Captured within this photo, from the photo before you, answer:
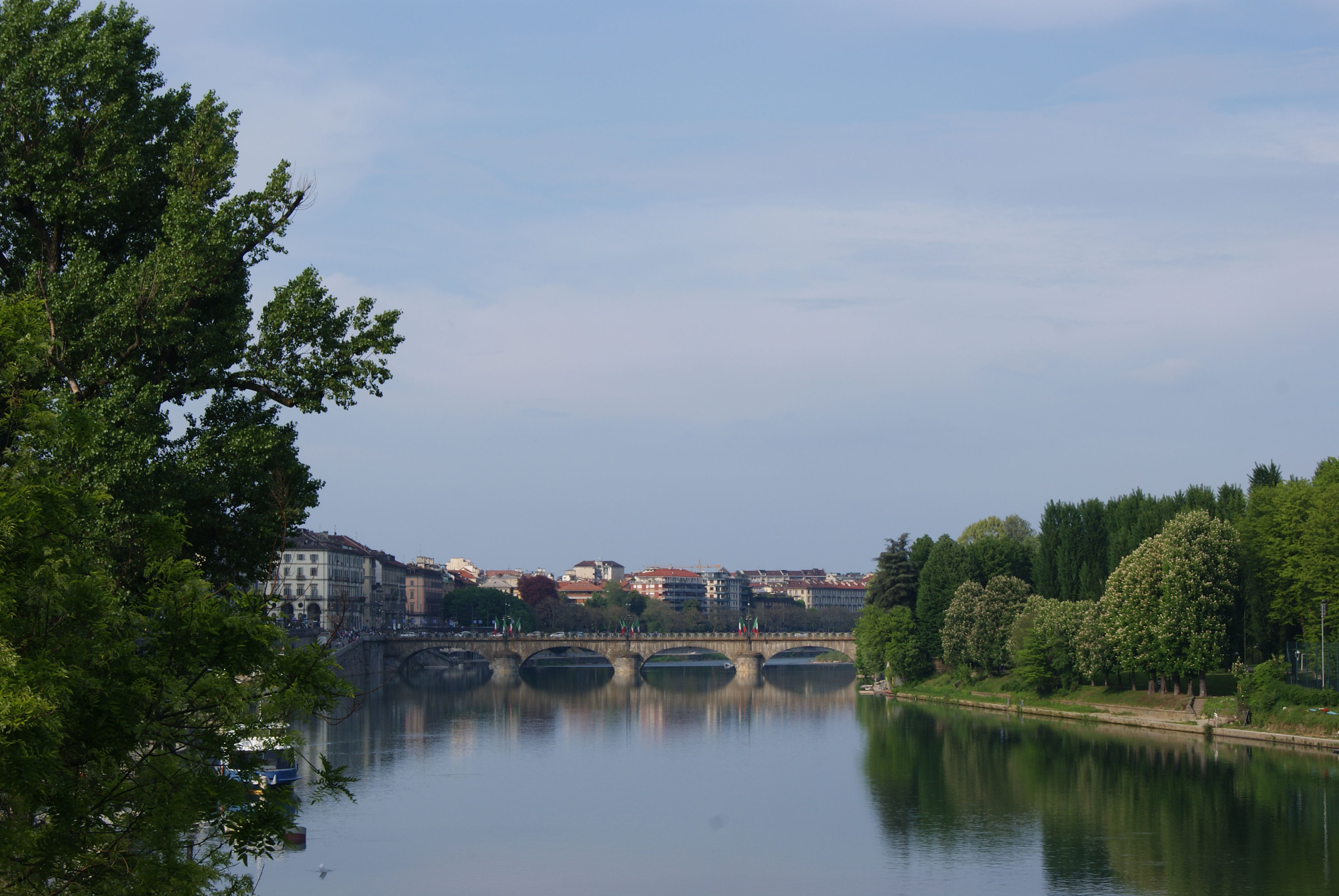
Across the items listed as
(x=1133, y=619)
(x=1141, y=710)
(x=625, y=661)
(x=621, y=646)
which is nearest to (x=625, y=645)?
(x=621, y=646)

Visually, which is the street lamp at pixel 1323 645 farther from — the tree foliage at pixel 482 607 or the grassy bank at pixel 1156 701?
the tree foliage at pixel 482 607

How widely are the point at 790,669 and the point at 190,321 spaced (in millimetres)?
140920

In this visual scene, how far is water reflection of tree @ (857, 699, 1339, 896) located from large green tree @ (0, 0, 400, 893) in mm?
24680

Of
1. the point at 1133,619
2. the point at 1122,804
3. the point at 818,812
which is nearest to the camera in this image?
the point at 1122,804

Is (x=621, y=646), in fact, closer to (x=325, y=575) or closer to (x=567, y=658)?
(x=325, y=575)

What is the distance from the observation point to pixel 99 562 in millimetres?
12734

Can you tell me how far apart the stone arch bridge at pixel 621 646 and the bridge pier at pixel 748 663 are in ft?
0.16

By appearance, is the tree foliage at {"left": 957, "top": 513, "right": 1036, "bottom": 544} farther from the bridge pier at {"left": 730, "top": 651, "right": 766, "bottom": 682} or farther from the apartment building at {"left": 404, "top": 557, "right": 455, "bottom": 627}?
the apartment building at {"left": 404, "top": 557, "right": 455, "bottom": 627}

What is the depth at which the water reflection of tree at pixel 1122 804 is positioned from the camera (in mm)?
35000

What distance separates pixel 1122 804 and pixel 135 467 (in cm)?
3732

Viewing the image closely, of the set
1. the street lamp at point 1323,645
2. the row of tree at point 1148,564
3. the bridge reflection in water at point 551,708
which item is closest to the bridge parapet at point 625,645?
the bridge reflection in water at point 551,708

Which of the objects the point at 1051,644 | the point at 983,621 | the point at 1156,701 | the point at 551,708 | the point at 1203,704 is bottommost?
the point at 551,708

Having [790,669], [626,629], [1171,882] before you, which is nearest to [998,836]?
[1171,882]

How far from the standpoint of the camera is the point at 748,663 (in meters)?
128
